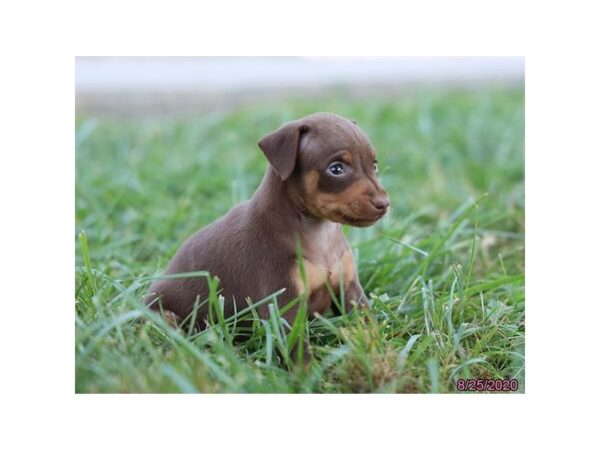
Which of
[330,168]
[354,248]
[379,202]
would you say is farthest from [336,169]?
[354,248]

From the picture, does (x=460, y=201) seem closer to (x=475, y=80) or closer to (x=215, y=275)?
(x=475, y=80)

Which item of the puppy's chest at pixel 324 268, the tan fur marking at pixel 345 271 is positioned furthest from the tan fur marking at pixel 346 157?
the tan fur marking at pixel 345 271

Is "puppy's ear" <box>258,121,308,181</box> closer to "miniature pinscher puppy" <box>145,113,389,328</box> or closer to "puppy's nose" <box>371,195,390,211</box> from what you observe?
"miniature pinscher puppy" <box>145,113,389,328</box>

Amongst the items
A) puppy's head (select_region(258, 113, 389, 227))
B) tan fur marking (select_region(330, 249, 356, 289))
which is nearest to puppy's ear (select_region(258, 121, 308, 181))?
puppy's head (select_region(258, 113, 389, 227))

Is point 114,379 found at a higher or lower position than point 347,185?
lower

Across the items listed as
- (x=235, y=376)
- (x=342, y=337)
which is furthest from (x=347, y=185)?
(x=235, y=376)

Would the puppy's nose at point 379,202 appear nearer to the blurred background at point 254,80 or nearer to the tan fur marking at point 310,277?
the tan fur marking at point 310,277
